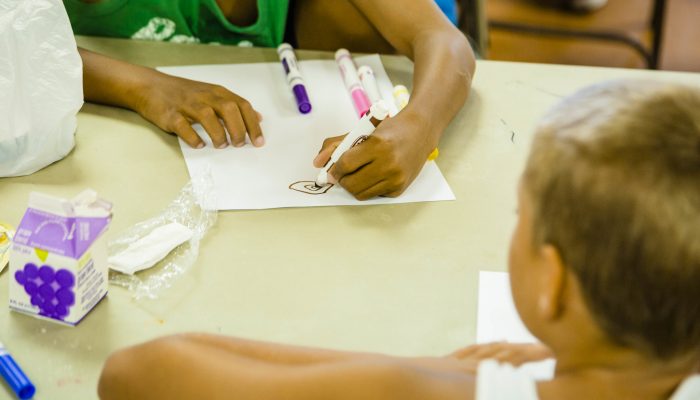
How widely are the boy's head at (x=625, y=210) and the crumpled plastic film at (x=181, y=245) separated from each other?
42cm

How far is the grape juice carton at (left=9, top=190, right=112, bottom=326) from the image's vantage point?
75cm

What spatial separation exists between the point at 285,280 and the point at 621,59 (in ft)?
6.60

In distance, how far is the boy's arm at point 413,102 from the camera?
0.96 metres

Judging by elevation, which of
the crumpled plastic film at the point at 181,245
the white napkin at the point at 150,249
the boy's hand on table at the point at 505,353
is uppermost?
the white napkin at the point at 150,249

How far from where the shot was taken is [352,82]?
1158 mm

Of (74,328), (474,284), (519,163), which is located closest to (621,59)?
(519,163)

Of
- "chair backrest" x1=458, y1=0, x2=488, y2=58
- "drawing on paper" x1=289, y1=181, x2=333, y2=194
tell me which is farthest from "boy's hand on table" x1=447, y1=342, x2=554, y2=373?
"chair backrest" x1=458, y1=0, x2=488, y2=58

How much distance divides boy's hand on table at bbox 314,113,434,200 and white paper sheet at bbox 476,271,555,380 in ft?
0.53

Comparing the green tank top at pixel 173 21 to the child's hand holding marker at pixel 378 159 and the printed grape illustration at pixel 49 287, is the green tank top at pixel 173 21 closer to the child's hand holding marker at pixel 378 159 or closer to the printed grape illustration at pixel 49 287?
the child's hand holding marker at pixel 378 159

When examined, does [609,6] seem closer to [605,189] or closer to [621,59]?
[621,59]

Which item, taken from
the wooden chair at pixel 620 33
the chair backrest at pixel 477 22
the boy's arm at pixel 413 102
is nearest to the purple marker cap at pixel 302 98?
the boy's arm at pixel 413 102

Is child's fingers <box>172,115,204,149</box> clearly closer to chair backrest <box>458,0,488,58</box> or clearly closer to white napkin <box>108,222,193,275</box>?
white napkin <box>108,222,193,275</box>

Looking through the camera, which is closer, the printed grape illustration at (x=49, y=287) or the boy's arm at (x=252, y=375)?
the boy's arm at (x=252, y=375)

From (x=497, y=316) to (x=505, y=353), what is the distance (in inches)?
2.8
